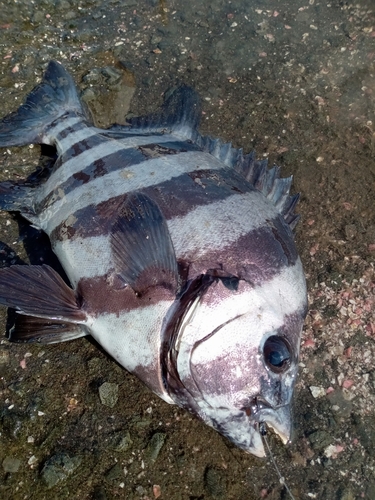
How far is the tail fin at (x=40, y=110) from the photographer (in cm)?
313

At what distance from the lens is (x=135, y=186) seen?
2.46m

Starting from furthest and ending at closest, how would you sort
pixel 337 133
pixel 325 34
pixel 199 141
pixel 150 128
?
pixel 325 34
pixel 337 133
pixel 150 128
pixel 199 141

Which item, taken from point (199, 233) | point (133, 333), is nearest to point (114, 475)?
point (133, 333)

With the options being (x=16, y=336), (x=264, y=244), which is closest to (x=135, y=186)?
(x=264, y=244)

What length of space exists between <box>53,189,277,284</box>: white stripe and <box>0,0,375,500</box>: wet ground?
1.69 feet

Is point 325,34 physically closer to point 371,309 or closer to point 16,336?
point 371,309

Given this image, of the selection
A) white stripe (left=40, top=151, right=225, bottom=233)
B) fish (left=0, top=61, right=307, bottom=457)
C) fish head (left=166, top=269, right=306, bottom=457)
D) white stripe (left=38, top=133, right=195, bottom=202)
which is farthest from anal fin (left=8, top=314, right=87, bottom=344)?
white stripe (left=38, top=133, right=195, bottom=202)

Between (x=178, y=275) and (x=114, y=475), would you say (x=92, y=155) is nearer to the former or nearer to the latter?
(x=178, y=275)

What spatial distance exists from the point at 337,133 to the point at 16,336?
250 cm

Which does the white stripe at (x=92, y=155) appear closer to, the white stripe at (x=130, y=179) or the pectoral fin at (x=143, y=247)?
the white stripe at (x=130, y=179)

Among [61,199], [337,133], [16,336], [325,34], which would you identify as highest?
[325,34]

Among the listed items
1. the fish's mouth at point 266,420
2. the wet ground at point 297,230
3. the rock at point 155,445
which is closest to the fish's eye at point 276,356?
the fish's mouth at point 266,420

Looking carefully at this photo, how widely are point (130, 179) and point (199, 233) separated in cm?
53

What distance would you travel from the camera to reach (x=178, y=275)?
2.14 meters
